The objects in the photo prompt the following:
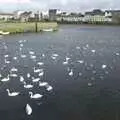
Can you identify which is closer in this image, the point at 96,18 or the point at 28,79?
the point at 28,79

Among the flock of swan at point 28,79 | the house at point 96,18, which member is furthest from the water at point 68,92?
the house at point 96,18

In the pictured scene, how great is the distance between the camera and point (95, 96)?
15766 mm

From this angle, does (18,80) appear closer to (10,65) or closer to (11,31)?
(10,65)

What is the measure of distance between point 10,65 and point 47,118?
11295mm

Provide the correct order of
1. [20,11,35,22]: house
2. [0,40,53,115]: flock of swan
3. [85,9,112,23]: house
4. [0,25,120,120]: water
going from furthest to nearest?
[20,11,35,22]: house, [85,9,112,23]: house, [0,40,53,115]: flock of swan, [0,25,120,120]: water

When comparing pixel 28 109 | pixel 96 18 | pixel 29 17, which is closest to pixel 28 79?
pixel 28 109

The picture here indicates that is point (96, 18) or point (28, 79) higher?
point (28, 79)

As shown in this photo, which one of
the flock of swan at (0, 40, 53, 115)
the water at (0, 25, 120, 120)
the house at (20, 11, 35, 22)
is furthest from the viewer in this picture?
the house at (20, 11, 35, 22)

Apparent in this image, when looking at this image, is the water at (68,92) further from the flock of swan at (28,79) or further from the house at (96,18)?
the house at (96,18)

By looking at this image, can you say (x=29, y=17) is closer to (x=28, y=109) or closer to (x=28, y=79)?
(x=28, y=79)

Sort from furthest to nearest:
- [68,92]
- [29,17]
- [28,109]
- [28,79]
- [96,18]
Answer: [29,17] < [96,18] < [28,79] < [68,92] < [28,109]

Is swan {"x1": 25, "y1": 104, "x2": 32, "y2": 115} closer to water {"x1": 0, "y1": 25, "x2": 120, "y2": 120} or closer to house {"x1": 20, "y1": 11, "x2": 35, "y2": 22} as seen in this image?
water {"x1": 0, "y1": 25, "x2": 120, "y2": 120}

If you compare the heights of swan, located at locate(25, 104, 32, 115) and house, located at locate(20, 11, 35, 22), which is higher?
swan, located at locate(25, 104, 32, 115)

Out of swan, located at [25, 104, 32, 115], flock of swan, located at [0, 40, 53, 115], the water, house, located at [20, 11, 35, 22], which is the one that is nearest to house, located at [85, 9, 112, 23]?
house, located at [20, 11, 35, 22]
